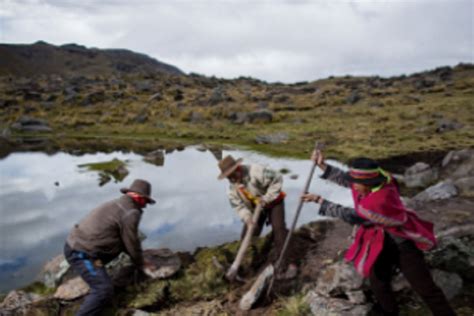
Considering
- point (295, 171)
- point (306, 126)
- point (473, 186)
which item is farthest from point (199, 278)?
point (306, 126)

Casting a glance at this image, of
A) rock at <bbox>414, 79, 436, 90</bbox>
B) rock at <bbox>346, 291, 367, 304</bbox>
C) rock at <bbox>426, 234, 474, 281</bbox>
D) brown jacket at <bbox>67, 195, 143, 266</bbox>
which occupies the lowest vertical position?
rock at <bbox>346, 291, 367, 304</bbox>

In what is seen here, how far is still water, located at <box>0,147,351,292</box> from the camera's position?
Answer: 974cm

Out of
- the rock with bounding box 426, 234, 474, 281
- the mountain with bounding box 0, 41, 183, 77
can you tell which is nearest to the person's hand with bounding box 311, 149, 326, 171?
the rock with bounding box 426, 234, 474, 281

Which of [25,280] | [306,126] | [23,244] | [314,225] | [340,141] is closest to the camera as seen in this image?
[25,280]

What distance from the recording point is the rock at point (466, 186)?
391 inches

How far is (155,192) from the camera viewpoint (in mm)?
14180

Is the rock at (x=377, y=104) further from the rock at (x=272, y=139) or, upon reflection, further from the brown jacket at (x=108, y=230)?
the brown jacket at (x=108, y=230)

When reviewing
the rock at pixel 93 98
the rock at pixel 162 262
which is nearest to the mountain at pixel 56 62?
the rock at pixel 93 98

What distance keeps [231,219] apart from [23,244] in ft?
17.7

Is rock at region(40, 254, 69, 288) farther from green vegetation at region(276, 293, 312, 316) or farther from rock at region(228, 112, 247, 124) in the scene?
rock at region(228, 112, 247, 124)

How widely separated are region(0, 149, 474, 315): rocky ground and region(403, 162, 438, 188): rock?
14.4 feet

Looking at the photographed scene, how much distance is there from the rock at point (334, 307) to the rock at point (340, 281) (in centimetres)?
16

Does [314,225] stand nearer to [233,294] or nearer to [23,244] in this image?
[233,294]

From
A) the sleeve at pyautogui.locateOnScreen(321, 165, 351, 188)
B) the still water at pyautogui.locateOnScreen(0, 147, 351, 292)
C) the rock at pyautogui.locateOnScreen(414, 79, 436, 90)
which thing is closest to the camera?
the sleeve at pyautogui.locateOnScreen(321, 165, 351, 188)
